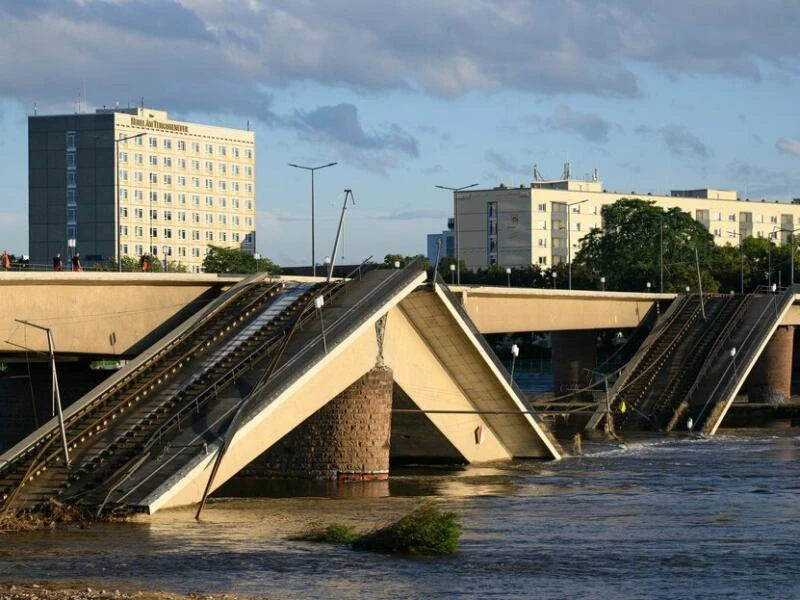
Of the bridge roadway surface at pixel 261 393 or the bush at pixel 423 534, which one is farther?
the bridge roadway surface at pixel 261 393

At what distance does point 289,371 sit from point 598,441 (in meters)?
34.5

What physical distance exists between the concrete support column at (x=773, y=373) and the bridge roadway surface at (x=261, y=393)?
46720 mm

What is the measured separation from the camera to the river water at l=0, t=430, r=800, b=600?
3800cm

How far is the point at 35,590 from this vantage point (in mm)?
34750

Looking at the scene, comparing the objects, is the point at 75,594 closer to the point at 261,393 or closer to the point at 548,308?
the point at 261,393

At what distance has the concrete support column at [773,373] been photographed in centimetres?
11581

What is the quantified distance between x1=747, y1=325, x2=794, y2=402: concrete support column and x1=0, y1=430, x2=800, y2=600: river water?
50893 mm

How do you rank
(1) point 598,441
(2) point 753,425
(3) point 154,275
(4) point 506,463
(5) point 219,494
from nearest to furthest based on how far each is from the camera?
(5) point 219,494
(3) point 154,275
(4) point 506,463
(1) point 598,441
(2) point 753,425

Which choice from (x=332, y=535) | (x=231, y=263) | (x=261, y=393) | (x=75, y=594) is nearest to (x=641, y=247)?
(x=231, y=263)

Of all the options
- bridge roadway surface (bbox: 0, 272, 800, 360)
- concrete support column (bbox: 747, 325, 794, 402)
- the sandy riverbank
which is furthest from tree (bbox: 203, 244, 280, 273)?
the sandy riverbank

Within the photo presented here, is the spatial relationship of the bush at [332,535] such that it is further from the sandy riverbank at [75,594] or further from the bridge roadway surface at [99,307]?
the bridge roadway surface at [99,307]

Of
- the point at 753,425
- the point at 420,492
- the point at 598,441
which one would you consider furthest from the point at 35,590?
the point at 753,425

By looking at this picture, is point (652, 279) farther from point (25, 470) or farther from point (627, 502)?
point (25, 470)

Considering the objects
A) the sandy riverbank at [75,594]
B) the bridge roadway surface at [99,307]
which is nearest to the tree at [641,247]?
the bridge roadway surface at [99,307]
